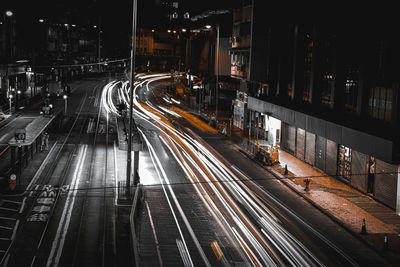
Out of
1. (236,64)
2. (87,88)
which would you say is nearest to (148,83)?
(87,88)

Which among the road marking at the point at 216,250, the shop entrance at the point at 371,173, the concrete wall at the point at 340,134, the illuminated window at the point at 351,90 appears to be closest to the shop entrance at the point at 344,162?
the shop entrance at the point at 371,173

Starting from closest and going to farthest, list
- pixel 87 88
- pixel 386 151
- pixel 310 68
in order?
pixel 386 151 < pixel 310 68 < pixel 87 88

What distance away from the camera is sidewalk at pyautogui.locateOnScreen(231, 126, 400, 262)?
19641 millimetres

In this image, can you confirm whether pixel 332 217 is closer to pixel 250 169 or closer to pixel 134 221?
pixel 134 221

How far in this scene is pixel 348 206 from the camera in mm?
24234

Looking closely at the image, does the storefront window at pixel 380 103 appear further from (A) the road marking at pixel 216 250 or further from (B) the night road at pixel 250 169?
(A) the road marking at pixel 216 250

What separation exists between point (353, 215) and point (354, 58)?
9.17 m

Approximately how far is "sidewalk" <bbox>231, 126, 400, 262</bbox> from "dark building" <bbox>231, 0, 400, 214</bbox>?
0.69 metres

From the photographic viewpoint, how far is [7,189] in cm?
2491

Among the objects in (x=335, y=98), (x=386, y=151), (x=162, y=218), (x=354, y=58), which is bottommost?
(x=162, y=218)

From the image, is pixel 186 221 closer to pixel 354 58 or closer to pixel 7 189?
pixel 7 189

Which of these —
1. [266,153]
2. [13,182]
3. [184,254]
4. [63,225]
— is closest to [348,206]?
[266,153]

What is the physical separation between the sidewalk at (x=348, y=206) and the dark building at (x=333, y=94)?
0.69 meters

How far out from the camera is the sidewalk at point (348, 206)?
773 inches
